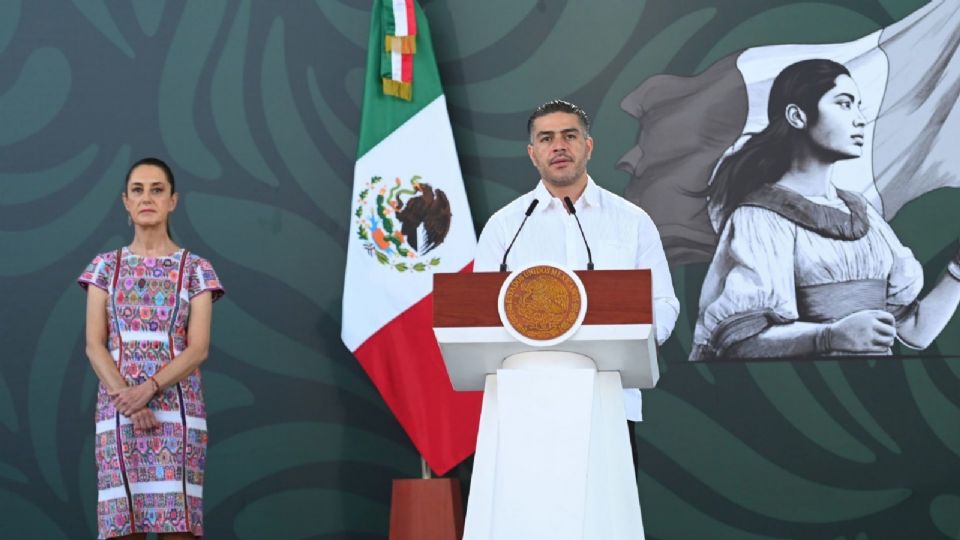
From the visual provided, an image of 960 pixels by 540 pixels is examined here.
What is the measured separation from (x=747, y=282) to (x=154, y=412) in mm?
2289

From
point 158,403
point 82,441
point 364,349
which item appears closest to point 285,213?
point 364,349

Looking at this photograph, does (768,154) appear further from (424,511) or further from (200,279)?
(200,279)

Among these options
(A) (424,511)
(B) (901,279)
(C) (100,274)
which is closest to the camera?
(C) (100,274)

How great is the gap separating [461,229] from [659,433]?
1.06 meters

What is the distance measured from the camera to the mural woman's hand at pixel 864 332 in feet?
15.3

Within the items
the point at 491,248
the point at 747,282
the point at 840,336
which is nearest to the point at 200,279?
the point at 491,248

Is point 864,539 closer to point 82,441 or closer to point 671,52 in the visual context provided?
point 671,52

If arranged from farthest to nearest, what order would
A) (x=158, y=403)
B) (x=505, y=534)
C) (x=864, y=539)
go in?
(x=864, y=539)
(x=158, y=403)
(x=505, y=534)

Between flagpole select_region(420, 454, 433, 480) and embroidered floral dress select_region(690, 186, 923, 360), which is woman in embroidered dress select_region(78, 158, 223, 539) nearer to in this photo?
flagpole select_region(420, 454, 433, 480)

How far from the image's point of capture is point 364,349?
4.66 metres

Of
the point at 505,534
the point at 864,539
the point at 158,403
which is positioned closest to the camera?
the point at 505,534

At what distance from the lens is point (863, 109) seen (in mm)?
4758

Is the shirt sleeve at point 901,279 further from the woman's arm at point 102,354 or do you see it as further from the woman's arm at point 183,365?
the woman's arm at point 102,354

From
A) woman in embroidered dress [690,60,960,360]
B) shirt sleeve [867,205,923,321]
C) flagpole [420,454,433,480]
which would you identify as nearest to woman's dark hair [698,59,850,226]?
woman in embroidered dress [690,60,960,360]
